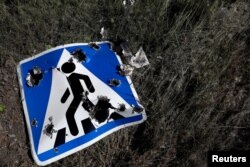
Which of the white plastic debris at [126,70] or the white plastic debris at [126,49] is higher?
the white plastic debris at [126,49]

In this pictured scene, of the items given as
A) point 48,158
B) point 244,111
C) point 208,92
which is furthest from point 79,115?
point 244,111

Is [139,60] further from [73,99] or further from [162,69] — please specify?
[73,99]

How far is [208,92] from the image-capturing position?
203 cm

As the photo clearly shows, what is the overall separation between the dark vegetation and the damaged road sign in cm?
7

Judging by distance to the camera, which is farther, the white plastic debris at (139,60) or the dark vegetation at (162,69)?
the white plastic debris at (139,60)

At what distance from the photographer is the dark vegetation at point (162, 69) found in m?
1.93

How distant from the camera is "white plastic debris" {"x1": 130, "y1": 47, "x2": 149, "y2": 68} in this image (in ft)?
7.13

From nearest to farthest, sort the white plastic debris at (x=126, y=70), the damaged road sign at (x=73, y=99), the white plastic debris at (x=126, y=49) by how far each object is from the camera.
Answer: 1. the damaged road sign at (x=73, y=99)
2. the white plastic debris at (x=126, y=70)
3. the white plastic debris at (x=126, y=49)

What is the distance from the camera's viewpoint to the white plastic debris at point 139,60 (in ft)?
Result: 7.13

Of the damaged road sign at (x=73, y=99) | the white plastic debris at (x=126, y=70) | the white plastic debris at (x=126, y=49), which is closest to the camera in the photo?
the damaged road sign at (x=73, y=99)

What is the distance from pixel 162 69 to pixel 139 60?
0.17 metres

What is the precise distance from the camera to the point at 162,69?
7.04 feet

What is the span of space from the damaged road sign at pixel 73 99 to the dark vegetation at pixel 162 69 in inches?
2.6

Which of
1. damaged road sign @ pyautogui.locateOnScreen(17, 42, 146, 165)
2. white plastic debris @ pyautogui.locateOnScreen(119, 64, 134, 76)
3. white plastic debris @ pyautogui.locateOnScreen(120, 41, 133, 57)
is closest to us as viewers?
damaged road sign @ pyautogui.locateOnScreen(17, 42, 146, 165)
